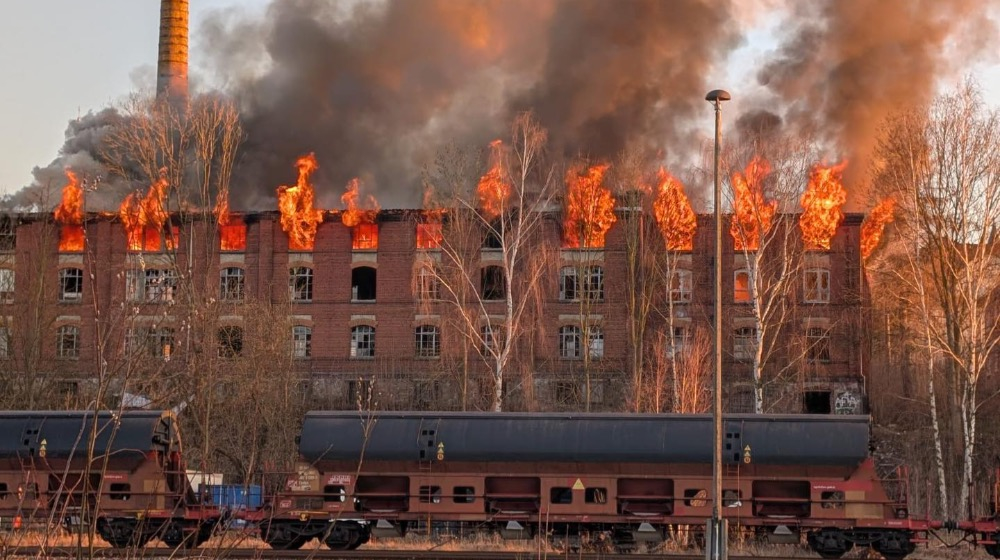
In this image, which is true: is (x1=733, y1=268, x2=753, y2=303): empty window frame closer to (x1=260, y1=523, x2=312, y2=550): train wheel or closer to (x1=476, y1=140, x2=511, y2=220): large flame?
(x1=476, y1=140, x2=511, y2=220): large flame

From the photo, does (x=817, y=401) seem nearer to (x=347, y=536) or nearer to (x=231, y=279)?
(x=231, y=279)

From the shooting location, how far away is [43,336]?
166ft

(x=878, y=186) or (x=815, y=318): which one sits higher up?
(x=878, y=186)

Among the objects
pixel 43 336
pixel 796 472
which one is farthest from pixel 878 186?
pixel 43 336

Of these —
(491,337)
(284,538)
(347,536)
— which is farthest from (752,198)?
(284,538)

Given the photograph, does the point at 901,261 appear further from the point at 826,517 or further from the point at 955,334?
the point at 826,517

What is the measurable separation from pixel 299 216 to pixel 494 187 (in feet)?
38.4

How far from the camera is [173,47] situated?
7250 cm

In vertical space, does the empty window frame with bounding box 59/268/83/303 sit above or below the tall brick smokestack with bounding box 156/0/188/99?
below

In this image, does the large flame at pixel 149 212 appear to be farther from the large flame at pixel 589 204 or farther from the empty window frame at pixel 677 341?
the empty window frame at pixel 677 341

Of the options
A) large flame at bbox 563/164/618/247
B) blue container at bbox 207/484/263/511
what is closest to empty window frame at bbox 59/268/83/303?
large flame at bbox 563/164/618/247

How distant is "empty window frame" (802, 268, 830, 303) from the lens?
52.9m

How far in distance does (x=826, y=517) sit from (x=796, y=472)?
3.43 feet

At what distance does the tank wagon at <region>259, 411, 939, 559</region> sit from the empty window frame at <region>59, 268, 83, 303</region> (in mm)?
36732
